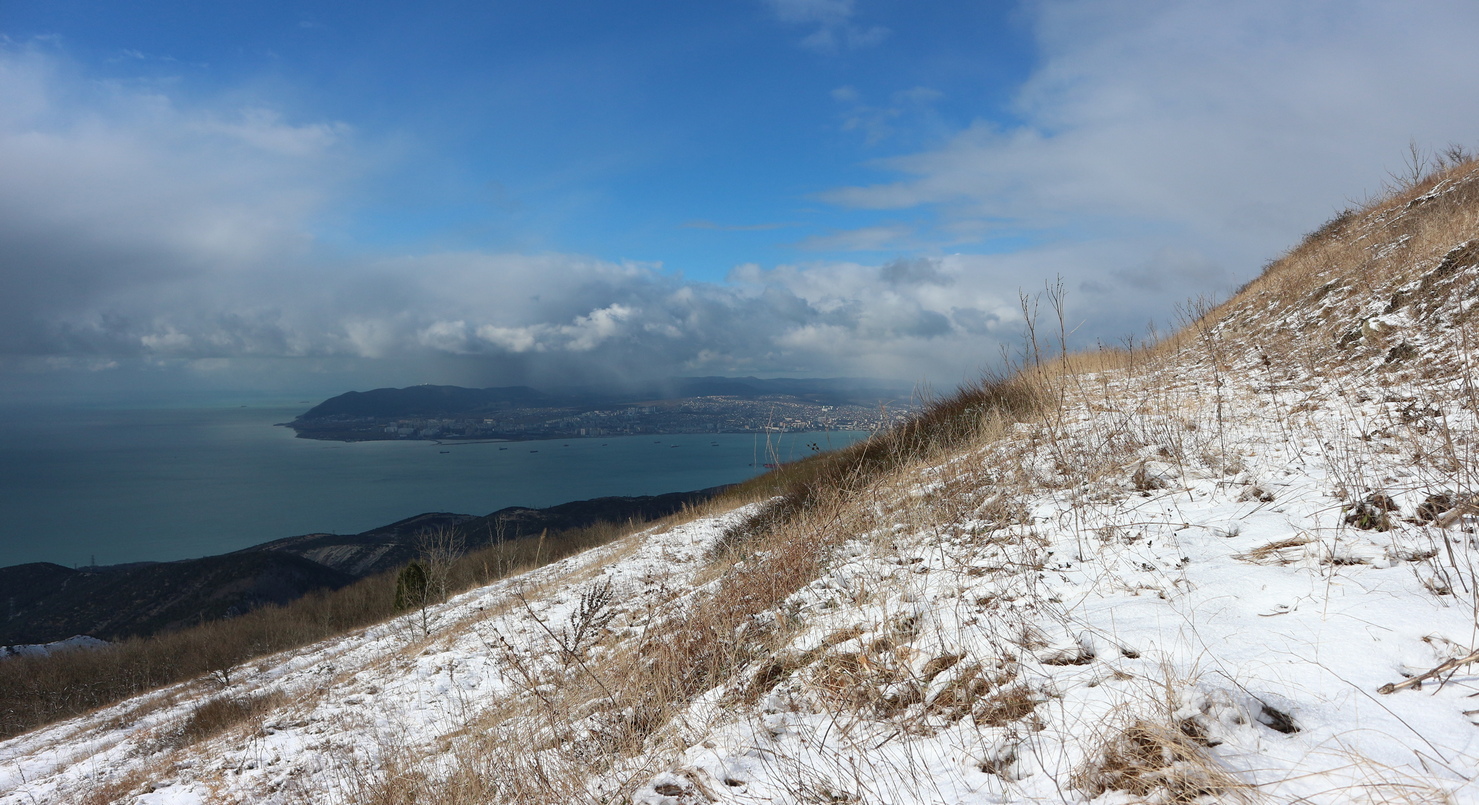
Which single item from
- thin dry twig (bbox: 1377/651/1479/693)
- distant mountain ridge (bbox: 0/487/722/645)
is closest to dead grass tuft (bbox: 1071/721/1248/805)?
thin dry twig (bbox: 1377/651/1479/693)

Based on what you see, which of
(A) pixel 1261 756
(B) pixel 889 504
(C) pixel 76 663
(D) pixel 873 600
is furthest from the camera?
(C) pixel 76 663

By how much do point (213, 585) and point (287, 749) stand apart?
72279 mm

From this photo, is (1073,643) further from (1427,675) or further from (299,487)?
(299,487)

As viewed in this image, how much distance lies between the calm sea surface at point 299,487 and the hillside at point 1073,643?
237 feet

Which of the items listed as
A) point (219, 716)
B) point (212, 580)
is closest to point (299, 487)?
point (212, 580)

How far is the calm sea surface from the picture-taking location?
98000 millimetres

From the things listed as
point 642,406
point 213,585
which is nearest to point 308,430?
point 642,406

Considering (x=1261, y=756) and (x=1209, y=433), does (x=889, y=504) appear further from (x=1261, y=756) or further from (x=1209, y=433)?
(x=1261, y=756)

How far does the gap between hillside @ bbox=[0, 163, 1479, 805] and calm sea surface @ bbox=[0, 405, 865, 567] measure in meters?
72.4

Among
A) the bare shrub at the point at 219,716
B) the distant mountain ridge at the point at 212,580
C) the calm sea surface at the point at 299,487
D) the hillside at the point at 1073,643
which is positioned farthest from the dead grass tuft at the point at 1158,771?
the calm sea surface at the point at 299,487

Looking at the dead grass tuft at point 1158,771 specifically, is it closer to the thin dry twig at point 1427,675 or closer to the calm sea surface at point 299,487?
the thin dry twig at point 1427,675

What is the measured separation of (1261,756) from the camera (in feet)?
6.11

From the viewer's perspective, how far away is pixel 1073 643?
283 cm

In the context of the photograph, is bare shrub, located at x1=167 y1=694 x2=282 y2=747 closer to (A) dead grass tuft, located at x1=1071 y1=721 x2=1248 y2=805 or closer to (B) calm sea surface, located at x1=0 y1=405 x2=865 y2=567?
(A) dead grass tuft, located at x1=1071 y1=721 x2=1248 y2=805
